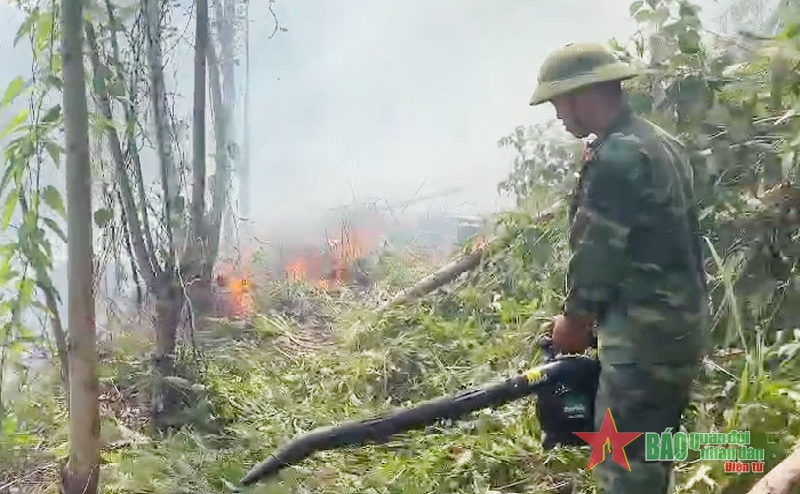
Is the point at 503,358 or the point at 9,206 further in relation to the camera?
the point at 503,358

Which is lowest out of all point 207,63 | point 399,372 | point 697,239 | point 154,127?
point 399,372

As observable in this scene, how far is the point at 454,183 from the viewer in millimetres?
1739

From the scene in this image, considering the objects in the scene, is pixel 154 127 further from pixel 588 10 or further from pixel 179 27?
pixel 588 10

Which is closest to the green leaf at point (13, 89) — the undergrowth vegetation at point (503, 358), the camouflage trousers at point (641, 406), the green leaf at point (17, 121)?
the green leaf at point (17, 121)

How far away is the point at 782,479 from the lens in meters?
0.92

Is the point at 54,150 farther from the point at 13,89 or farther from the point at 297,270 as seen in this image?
the point at 297,270

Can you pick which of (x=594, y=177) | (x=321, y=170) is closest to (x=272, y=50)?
(x=321, y=170)

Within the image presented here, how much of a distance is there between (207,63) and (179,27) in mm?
134

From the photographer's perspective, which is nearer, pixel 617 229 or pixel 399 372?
pixel 617 229

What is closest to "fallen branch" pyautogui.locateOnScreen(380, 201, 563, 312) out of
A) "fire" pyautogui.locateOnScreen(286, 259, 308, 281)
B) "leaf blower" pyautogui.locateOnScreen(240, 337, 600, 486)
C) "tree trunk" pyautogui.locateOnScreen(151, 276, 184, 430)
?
"fire" pyautogui.locateOnScreen(286, 259, 308, 281)

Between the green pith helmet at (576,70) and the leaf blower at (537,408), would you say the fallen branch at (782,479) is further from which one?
the green pith helmet at (576,70)

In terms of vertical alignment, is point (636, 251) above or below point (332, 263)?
above

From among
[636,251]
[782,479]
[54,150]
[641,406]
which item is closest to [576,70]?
[636,251]

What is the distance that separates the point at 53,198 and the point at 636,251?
0.80m
